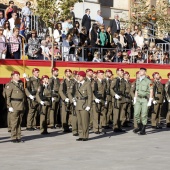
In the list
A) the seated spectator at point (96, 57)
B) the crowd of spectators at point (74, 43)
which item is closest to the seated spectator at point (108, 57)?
the crowd of spectators at point (74, 43)

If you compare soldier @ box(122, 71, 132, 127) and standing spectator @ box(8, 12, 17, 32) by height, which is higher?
standing spectator @ box(8, 12, 17, 32)

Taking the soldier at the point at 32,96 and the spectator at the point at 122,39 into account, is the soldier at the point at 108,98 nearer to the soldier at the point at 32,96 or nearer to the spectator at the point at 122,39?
the soldier at the point at 32,96

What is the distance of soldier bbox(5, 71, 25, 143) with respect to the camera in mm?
20719

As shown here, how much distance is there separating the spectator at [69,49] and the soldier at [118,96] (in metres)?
3.08

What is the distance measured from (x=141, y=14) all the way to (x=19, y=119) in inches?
860

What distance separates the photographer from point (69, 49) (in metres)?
28.3

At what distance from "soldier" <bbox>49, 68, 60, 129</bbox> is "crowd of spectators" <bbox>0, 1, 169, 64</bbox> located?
1.53 meters

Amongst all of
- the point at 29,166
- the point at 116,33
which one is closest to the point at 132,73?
the point at 116,33

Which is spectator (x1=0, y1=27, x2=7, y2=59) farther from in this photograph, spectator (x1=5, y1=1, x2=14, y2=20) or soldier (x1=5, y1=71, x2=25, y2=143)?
soldier (x1=5, y1=71, x2=25, y2=143)

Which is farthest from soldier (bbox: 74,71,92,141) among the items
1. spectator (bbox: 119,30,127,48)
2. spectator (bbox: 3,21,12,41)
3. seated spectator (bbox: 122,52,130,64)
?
spectator (bbox: 119,30,127,48)

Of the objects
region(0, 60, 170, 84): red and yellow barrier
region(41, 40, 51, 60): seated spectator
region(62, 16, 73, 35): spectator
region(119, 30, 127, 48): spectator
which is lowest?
region(0, 60, 170, 84): red and yellow barrier

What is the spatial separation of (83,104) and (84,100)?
0.38 ft

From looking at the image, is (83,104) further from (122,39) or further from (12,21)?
(122,39)

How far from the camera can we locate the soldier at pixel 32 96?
24303mm
